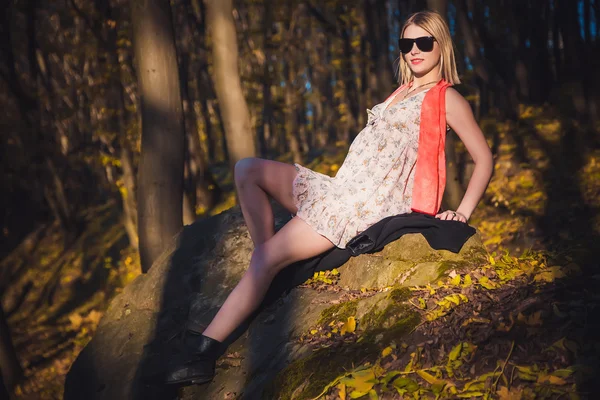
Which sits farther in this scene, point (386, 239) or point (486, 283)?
point (386, 239)

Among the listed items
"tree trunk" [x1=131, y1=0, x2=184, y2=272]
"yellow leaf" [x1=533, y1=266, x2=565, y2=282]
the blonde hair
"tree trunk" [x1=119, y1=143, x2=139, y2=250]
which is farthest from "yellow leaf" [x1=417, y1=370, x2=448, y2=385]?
"tree trunk" [x1=119, y1=143, x2=139, y2=250]

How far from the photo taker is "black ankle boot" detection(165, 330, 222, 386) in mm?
3490

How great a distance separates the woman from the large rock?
24cm

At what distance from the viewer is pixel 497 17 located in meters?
11.6

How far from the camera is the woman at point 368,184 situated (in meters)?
3.57

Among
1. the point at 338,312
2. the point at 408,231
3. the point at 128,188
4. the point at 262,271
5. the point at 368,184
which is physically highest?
the point at 368,184

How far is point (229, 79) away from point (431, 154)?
17.6 feet

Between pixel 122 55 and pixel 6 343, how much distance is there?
585 centimetres

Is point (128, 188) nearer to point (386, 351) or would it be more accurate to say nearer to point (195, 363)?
point (195, 363)

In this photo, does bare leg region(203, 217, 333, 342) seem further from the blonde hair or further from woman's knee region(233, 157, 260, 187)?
the blonde hair

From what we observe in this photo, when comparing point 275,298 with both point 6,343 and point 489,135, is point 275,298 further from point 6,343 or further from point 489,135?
point 489,135

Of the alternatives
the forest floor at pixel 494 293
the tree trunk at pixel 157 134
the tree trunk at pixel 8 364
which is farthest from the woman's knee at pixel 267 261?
the tree trunk at pixel 8 364

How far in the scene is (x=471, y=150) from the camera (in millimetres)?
3584

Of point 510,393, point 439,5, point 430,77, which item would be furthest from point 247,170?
point 439,5
